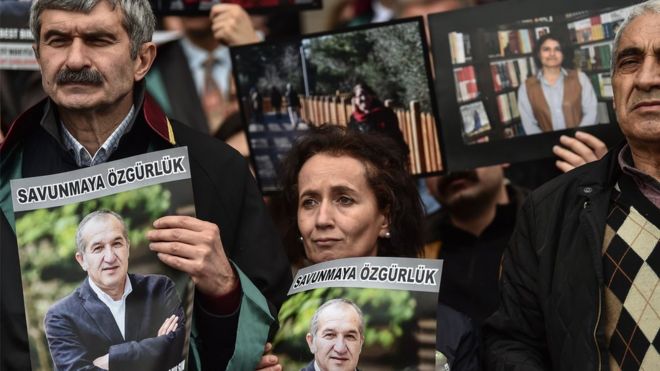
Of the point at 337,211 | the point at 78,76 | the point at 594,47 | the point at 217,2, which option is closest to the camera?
the point at 78,76

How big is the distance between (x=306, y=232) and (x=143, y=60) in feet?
1.97

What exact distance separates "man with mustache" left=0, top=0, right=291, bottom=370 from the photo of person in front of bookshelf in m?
1.01

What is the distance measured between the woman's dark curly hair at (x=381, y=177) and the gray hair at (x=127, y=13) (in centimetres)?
61

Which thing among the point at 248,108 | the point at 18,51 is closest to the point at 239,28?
the point at 248,108

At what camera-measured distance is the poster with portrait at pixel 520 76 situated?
11.0 ft

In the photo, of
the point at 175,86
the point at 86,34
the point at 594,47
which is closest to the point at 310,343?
the point at 86,34

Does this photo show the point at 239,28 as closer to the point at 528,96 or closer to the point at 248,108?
the point at 248,108

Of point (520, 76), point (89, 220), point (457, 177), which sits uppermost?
point (520, 76)

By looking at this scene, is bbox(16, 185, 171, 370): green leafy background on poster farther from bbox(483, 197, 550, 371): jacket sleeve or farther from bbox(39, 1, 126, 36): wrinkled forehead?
bbox(483, 197, 550, 371): jacket sleeve

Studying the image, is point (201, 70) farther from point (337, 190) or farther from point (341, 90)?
point (337, 190)

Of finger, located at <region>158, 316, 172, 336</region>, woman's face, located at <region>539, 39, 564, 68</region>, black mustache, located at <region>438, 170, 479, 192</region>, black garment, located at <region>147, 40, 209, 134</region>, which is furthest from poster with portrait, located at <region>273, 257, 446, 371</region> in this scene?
black garment, located at <region>147, 40, 209, 134</region>

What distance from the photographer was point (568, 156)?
3.26 m

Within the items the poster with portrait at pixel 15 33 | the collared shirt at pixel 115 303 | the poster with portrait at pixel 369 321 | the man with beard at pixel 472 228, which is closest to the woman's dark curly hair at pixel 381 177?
the man with beard at pixel 472 228

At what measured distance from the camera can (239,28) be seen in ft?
12.8
